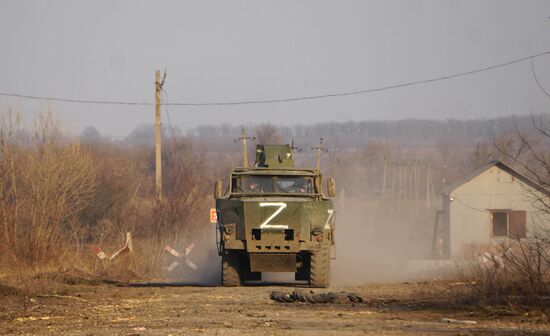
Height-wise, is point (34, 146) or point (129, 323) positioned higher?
point (34, 146)

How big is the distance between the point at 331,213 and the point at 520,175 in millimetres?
29963

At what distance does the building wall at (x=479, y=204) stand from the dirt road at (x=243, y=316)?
32.6m

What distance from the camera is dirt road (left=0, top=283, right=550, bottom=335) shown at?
12.3m

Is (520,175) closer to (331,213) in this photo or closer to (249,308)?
(331,213)

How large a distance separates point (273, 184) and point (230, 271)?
7.57ft

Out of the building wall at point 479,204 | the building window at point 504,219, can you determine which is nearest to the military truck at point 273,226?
the building wall at point 479,204

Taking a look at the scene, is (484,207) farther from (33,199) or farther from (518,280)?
(518,280)

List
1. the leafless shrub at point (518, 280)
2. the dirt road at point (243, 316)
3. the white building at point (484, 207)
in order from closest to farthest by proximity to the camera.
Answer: the dirt road at point (243, 316) < the leafless shrub at point (518, 280) < the white building at point (484, 207)

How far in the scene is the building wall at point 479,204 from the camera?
50438mm

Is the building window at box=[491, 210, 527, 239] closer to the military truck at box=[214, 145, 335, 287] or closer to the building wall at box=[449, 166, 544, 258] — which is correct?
the building wall at box=[449, 166, 544, 258]

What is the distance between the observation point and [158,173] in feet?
122

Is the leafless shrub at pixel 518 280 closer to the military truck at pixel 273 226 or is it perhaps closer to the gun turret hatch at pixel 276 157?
the military truck at pixel 273 226

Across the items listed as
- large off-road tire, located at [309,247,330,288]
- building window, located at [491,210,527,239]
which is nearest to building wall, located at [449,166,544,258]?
building window, located at [491,210,527,239]

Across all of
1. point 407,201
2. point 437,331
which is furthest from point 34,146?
point 407,201
